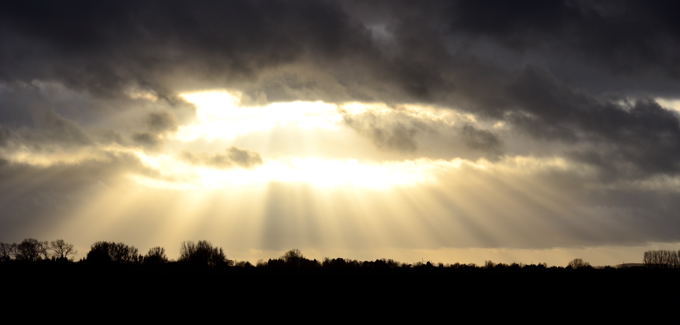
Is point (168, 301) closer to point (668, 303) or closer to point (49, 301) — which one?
point (49, 301)

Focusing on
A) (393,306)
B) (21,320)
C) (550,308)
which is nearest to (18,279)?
(21,320)

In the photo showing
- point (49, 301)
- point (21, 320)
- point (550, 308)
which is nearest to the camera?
point (21, 320)

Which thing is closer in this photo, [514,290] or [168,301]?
[168,301]

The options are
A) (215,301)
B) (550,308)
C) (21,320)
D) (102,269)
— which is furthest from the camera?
(102,269)

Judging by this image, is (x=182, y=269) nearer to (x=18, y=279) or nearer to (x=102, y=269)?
(x=102, y=269)

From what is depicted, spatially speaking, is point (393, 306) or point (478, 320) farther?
point (393, 306)

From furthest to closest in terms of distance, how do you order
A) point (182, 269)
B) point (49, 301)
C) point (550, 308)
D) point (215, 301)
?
point (182, 269) → point (550, 308) → point (215, 301) → point (49, 301)

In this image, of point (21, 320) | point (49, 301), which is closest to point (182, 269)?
point (49, 301)

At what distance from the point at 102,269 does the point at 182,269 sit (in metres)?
16.4

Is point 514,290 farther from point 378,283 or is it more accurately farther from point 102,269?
point 102,269

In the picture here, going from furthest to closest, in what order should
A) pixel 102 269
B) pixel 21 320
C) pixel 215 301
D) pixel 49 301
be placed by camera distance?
pixel 102 269
pixel 215 301
pixel 49 301
pixel 21 320

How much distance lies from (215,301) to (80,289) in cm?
2098

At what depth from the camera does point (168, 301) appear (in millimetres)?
101875

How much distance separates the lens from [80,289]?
344ft
